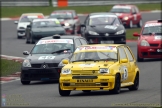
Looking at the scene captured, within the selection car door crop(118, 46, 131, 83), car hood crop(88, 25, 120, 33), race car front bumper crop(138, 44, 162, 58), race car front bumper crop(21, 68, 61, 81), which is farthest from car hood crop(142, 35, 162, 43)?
car door crop(118, 46, 131, 83)

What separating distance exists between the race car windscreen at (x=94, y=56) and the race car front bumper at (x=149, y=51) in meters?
9.51

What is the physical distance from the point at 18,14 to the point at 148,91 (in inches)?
1547

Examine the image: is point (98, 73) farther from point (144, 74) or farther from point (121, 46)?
point (144, 74)

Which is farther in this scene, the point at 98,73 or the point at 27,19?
the point at 27,19

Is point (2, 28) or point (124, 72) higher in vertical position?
point (124, 72)

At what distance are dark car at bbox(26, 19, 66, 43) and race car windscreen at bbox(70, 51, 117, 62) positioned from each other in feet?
56.4

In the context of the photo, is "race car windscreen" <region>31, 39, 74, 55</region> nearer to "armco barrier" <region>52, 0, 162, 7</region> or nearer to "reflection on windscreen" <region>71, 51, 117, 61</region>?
"reflection on windscreen" <region>71, 51, 117, 61</region>

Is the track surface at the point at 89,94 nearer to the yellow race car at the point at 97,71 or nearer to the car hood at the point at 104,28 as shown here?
the yellow race car at the point at 97,71

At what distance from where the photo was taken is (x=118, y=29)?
30.1 meters

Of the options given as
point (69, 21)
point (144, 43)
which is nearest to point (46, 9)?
point (69, 21)

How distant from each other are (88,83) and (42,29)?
19067 mm

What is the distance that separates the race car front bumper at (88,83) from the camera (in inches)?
581

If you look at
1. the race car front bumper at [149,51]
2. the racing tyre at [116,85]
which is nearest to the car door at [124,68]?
the racing tyre at [116,85]

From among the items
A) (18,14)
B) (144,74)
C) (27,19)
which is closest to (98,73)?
(144,74)
